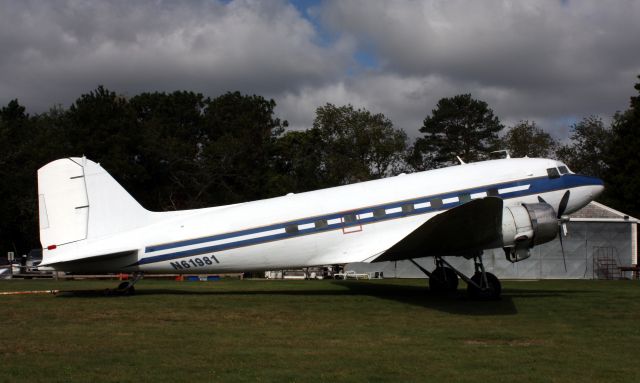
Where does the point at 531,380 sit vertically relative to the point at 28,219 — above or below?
below

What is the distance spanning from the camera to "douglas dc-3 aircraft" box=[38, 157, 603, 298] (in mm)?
15070

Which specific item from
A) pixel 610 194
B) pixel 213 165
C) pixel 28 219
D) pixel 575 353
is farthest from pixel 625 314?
pixel 28 219

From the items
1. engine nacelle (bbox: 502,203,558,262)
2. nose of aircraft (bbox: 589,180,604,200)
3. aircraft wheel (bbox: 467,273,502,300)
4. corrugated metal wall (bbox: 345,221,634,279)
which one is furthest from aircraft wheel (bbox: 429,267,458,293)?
corrugated metal wall (bbox: 345,221,634,279)

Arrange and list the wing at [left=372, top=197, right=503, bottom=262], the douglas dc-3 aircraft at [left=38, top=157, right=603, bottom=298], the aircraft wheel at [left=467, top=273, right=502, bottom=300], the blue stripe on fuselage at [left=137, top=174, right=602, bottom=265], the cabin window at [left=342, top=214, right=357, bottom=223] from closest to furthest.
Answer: the wing at [left=372, top=197, right=503, bottom=262] → the douglas dc-3 aircraft at [left=38, top=157, right=603, bottom=298] → the aircraft wheel at [left=467, top=273, right=502, bottom=300] → the blue stripe on fuselage at [left=137, top=174, right=602, bottom=265] → the cabin window at [left=342, top=214, right=357, bottom=223]

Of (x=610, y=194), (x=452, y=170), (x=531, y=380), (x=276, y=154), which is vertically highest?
(x=276, y=154)

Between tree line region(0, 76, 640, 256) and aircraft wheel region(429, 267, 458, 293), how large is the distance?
117 ft

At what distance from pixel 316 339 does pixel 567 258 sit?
27848 millimetres

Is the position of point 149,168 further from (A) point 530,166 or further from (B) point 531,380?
(B) point 531,380

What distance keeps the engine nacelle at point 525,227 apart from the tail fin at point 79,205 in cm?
844

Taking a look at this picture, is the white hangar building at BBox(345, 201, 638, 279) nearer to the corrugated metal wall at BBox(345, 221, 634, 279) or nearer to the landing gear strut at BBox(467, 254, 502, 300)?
the corrugated metal wall at BBox(345, 221, 634, 279)

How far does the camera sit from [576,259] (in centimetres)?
3472

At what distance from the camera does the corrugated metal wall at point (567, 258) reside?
113 ft

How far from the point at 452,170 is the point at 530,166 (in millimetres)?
2088

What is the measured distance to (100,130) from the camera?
55.0 m
